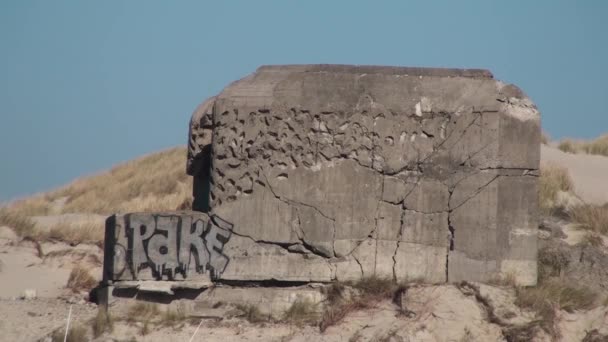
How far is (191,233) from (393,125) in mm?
1951

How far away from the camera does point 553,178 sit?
47.3 feet

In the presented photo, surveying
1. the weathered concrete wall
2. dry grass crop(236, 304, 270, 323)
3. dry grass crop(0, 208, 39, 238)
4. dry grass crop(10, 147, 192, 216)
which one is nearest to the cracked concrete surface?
the weathered concrete wall

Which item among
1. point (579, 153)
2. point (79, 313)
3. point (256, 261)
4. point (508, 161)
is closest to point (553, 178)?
point (579, 153)

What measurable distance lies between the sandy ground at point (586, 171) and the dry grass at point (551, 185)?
0.54 feet

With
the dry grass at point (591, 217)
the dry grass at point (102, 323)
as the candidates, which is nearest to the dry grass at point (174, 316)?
the dry grass at point (102, 323)

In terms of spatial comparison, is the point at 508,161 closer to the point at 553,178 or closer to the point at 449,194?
the point at 449,194

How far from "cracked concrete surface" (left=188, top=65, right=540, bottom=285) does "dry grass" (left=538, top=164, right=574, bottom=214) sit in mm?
3000

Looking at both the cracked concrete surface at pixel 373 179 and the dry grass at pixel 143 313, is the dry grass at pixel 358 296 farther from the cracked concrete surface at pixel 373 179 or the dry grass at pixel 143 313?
the dry grass at pixel 143 313

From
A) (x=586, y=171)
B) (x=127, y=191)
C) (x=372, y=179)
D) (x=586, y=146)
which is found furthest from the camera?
(x=127, y=191)

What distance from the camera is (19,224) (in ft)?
46.2

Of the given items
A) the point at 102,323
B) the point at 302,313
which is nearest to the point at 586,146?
the point at 302,313

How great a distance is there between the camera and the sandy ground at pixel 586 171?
46.6 feet

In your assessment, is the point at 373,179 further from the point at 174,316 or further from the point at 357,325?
the point at 174,316

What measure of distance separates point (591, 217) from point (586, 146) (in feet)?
20.9
